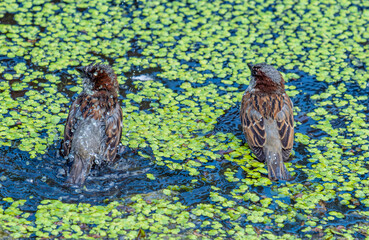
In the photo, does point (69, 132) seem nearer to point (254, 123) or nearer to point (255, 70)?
point (254, 123)

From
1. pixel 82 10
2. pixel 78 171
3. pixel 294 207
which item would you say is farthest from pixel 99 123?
pixel 82 10

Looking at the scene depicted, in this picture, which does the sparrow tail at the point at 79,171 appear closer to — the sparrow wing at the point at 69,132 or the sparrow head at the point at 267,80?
the sparrow wing at the point at 69,132

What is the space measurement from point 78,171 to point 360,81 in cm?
597

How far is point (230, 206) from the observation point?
7820 mm

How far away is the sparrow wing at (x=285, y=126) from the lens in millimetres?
8828

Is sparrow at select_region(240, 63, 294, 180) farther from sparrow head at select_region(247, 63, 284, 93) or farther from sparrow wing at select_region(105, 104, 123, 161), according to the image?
sparrow wing at select_region(105, 104, 123, 161)

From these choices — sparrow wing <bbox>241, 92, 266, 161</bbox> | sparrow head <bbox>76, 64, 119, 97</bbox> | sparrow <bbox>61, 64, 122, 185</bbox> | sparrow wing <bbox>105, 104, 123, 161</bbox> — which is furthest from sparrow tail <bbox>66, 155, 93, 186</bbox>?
sparrow wing <bbox>241, 92, 266, 161</bbox>

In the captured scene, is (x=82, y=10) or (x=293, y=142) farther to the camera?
(x=82, y=10)

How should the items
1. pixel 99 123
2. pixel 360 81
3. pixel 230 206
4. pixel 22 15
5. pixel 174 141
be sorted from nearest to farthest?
pixel 230 206 < pixel 99 123 < pixel 174 141 < pixel 360 81 < pixel 22 15

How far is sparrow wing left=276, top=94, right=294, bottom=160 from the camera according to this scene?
8.83 metres

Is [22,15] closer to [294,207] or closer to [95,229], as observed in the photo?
[95,229]

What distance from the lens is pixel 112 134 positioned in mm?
8555

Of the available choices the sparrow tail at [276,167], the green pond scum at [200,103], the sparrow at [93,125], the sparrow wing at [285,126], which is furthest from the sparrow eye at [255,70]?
the sparrow at [93,125]

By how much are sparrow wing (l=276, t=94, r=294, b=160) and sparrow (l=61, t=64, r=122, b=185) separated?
2562mm
